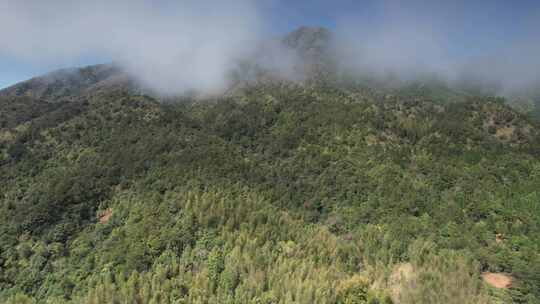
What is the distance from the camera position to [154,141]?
136 m

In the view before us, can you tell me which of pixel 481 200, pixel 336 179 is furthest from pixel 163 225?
pixel 481 200

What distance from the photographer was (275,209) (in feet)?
354

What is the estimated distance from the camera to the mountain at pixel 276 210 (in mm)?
69375

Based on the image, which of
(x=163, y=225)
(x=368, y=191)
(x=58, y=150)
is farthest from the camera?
(x=58, y=150)

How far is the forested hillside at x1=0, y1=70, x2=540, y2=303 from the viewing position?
69.4 m

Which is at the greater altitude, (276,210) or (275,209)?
(275,209)

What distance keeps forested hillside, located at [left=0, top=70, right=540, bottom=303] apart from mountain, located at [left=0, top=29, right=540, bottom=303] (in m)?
0.51

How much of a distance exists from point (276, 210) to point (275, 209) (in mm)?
534

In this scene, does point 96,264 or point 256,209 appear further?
point 256,209

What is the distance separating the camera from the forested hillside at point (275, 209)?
2731 inches

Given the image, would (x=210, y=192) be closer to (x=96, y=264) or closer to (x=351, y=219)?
(x=96, y=264)

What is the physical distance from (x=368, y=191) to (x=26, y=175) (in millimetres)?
143239

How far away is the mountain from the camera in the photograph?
69.4 metres

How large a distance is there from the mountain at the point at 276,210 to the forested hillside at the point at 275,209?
0.51m
